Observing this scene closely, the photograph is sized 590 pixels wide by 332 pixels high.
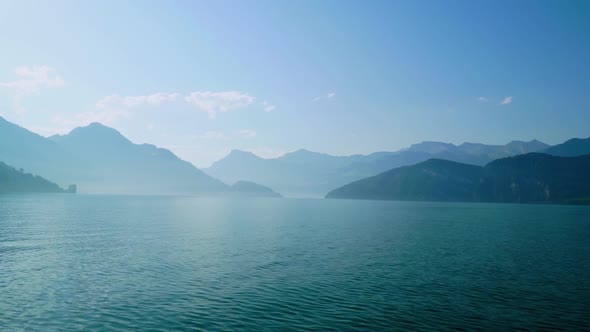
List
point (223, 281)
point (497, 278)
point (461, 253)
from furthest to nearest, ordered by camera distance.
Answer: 1. point (461, 253)
2. point (497, 278)
3. point (223, 281)

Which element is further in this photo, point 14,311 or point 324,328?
point 14,311

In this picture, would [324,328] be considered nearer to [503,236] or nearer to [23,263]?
[23,263]

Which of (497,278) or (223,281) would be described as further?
(497,278)

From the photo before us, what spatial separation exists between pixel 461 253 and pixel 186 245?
56.0m

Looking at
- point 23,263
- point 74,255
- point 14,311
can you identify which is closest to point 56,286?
point 14,311

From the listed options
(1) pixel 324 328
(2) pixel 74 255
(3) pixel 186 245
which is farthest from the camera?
(3) pixel 186 245

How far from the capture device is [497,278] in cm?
5109

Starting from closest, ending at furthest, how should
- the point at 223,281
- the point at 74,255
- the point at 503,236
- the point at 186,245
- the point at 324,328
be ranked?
the point at 324,328, the point at 223,281, the point at 74,255, the point at 186,245, the point at 503,236

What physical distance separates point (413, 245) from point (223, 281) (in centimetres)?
4971

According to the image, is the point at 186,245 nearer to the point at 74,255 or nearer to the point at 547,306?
the point at 74,255

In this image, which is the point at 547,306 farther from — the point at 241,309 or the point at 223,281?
the point at 223,281

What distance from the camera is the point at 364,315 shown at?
34750mm

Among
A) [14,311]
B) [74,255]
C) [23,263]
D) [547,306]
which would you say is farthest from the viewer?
[74,255]

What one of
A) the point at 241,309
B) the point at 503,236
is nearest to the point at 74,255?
the point at 241,309
